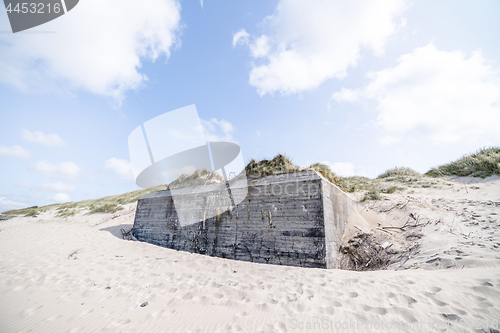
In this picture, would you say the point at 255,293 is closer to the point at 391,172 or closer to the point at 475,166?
the point at 475,166

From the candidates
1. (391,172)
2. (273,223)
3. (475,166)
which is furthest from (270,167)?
(391,172)

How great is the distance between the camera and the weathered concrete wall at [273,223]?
529 centimetres

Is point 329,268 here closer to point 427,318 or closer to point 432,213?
point 427,318

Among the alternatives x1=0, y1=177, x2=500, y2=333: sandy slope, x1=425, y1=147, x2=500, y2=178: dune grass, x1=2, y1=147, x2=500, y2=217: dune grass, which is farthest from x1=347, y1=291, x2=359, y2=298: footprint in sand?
x1=425, y1=147, x2=500, y2=178: dune grass

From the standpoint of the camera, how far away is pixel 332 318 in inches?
110

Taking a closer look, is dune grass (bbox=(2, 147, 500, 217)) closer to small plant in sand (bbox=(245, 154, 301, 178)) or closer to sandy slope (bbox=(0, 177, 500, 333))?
small plant in sand (bbox=(245, 154, 301, 178))

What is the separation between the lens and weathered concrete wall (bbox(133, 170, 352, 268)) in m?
→ 5.29

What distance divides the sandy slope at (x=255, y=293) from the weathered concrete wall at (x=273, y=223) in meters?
0.43

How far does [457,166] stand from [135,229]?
2206cm

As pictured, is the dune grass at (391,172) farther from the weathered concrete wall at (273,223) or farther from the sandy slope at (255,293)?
the sandy slope at (255,293)

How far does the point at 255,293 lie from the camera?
12.3ft

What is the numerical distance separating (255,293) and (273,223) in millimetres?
2275

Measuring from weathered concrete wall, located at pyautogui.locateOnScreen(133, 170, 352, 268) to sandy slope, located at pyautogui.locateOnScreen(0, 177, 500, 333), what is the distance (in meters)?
0.43

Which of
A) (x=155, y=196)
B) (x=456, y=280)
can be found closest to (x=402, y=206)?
(x=456, y=280)
